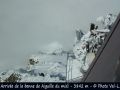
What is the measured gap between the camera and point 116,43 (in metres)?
15.7

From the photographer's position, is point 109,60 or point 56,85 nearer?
point 56,85

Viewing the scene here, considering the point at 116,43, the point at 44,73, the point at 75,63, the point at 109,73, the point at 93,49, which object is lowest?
the point at 44,73

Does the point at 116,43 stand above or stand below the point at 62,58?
above

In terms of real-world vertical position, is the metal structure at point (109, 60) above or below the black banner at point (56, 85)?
below

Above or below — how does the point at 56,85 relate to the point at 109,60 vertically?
above

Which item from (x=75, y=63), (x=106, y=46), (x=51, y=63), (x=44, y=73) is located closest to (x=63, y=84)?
(x=106, y=46)

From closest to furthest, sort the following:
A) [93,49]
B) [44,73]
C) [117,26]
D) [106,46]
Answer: [117,26]
[106,46]
[93,49]
[44,73]

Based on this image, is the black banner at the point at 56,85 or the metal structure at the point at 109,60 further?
the metal structure at the point at 109,60

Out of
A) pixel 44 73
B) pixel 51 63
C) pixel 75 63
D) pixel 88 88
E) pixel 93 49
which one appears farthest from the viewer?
pixel 51 63

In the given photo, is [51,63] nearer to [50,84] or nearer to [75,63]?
[75,63]

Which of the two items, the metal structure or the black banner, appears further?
the metal structure

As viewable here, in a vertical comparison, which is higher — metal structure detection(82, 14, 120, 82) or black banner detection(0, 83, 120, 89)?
black banner detection(0, 83, 120, 89)

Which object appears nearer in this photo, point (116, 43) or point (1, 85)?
point (1, 85)

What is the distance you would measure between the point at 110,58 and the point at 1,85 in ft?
23.5
